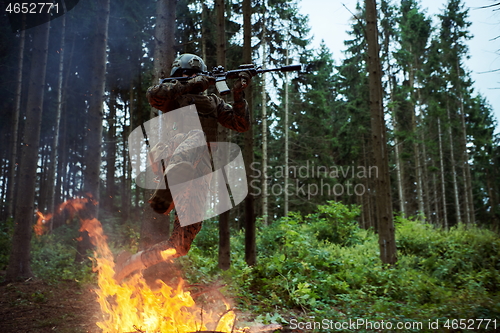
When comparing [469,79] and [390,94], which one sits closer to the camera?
[390,94]

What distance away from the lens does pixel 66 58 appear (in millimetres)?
21109

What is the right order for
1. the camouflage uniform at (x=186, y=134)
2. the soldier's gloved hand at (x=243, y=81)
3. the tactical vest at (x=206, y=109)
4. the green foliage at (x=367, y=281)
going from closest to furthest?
the camouflage uniform at (x=186, y=134) < the soldier's gloved hand at (x=243, y=81) < the tactical vest at (x=206, y=109) < the green foliage at (x=367, y=281)

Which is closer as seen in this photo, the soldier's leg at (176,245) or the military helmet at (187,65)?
the soldier's leg at (176,245)

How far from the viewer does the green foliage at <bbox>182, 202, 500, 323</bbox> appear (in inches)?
229

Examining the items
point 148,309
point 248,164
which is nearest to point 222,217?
point 248,164

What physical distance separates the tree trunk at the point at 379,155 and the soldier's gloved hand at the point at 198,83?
7.44m

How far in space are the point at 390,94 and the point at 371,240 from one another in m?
12.1

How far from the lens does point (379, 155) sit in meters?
10.1

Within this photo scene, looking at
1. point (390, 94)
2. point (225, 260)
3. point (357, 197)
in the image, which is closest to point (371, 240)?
point (225, 260)

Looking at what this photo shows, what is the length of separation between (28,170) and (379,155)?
389 inches

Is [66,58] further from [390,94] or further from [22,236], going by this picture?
[390,94]

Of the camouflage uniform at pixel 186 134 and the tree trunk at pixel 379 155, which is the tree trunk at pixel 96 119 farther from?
the tree trunk at pixel 379 155

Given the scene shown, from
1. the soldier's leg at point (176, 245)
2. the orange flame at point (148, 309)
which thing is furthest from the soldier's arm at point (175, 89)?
the orange flame at point (148, 309)

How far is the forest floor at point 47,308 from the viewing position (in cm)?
544
